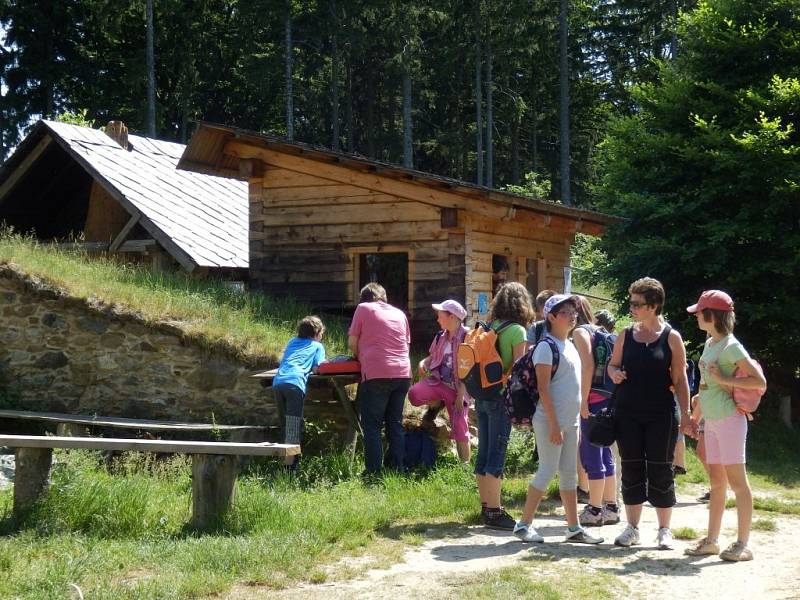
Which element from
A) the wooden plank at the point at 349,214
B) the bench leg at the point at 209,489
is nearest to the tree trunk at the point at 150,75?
the wooden plank at the point at 349,214

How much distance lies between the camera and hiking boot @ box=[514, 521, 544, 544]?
6.29m

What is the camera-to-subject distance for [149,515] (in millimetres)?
6648

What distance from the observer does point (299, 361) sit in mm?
8539

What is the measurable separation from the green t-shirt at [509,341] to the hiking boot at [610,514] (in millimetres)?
1442

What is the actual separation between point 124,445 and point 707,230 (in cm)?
963

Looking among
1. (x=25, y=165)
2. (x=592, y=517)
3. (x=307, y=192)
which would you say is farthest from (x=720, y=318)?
(x=25, y=165)

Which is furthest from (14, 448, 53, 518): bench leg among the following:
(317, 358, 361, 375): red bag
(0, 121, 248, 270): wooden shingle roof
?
(0, 121, 248, 270): wooden shingle roof

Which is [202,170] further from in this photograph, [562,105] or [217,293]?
[562,105]

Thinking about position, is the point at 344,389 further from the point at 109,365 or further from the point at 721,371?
the point at 721,371

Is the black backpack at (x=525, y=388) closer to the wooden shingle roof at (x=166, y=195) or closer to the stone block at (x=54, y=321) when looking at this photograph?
the stone block at (x=54, y=321)

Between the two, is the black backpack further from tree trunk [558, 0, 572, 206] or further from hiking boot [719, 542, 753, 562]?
tree trunk [558, 0, 572, 206]

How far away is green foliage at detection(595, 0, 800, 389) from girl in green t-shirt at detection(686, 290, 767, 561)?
7.62 meters

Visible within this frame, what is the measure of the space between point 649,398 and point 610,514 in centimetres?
151

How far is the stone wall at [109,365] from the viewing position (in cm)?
1014
